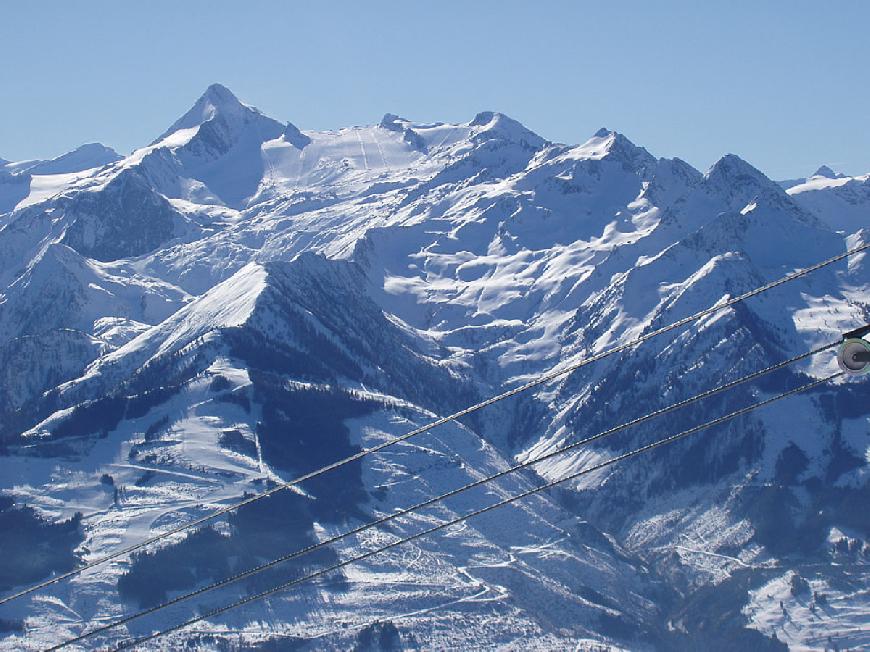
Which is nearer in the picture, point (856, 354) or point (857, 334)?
point (856, 354)

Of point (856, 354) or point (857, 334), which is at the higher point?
point (857, 334)

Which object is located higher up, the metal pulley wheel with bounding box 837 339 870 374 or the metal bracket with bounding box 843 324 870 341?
the metal bracket with bounding box 843 324 870 341

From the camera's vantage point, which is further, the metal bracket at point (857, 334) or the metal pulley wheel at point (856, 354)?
the metal bracket at point (857, 334)

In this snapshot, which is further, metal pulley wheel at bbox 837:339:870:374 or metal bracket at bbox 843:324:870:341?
metal bracket at bbox 843:324:870:341

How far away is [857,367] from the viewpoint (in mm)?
50656

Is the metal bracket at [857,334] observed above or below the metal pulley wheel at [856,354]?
above
